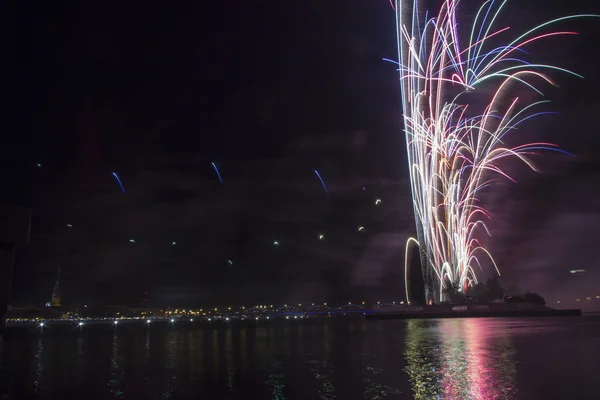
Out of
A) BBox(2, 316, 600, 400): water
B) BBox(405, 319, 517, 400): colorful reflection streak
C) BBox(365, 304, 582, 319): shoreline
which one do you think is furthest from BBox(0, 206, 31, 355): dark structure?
BBox(365, 304, 582, 319): shoreline

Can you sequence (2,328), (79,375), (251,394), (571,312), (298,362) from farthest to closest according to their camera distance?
(571,312), (298,362), (79,375), (251,394), (2,328)

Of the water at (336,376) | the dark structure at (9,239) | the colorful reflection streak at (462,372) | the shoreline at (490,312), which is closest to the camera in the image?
the dark structure at (9,239)

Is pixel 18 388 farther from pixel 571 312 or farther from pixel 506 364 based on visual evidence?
pixel 571 312

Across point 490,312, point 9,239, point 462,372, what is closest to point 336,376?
point 462,372

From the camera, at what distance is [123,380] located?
2000cm

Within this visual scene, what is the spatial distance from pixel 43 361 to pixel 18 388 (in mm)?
12249

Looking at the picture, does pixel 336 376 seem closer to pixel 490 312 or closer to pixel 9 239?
pixel 9 239

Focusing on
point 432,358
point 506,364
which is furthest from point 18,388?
point 506,364

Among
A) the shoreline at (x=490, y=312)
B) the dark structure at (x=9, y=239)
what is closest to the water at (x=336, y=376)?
the dark structure at (x=9, y=239)

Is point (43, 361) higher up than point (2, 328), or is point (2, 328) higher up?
point (2, 328)

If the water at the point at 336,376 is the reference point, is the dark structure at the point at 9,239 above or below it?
above

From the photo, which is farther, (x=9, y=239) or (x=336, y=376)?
(x=336, y=376)

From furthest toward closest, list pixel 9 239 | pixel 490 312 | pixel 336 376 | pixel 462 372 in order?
pixel 490 312
pixel 336 376
pixel 462 372
pixel 9 239

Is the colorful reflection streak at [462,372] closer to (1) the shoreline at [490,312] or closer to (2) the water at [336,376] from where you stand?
(2) the water at [336,376]
